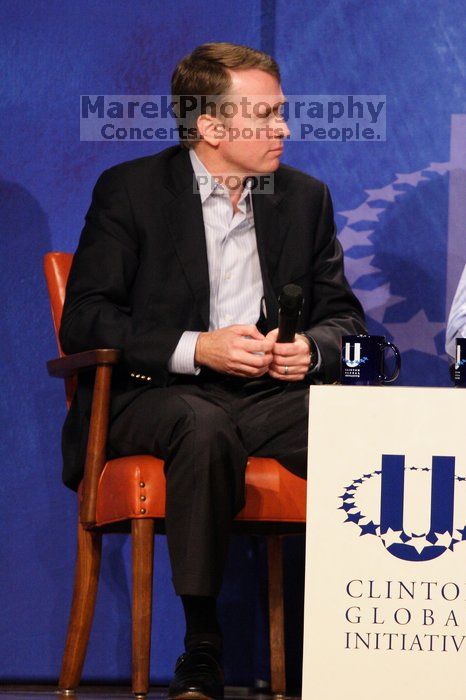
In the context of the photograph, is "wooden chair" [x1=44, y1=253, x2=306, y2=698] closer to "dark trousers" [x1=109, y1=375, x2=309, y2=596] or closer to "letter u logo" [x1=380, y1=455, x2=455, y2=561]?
"dark trousers" [x1=109, y1=375, x2=309, y2=596]

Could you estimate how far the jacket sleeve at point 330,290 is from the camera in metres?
3.00

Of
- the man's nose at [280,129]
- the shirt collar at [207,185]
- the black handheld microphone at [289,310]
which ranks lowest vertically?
the black handheld microphone at [289,310]

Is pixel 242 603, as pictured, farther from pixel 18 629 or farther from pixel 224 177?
pixel 224 177

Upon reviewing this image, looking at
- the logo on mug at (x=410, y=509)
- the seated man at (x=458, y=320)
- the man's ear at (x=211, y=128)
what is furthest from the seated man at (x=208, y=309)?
the logo on mug at (x=410, y=509)

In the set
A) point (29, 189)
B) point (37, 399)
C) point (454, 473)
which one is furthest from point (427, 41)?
point (454, 473)

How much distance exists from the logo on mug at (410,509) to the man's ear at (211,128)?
1292 mm

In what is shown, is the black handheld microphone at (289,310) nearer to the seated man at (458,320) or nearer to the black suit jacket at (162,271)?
the black suit jacket at (162,271)

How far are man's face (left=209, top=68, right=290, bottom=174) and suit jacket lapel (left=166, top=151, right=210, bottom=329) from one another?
16 centimetres

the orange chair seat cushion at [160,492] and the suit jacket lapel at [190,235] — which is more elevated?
the suit jacket lapel at [190,235]

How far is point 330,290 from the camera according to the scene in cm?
306

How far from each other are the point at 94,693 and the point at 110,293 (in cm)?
114

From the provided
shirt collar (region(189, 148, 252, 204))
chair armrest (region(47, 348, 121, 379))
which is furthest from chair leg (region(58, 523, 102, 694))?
shirt collar (region(189, 148, 252, 204))

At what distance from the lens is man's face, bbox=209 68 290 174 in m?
3.06

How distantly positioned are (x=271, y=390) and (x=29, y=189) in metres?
1.14
